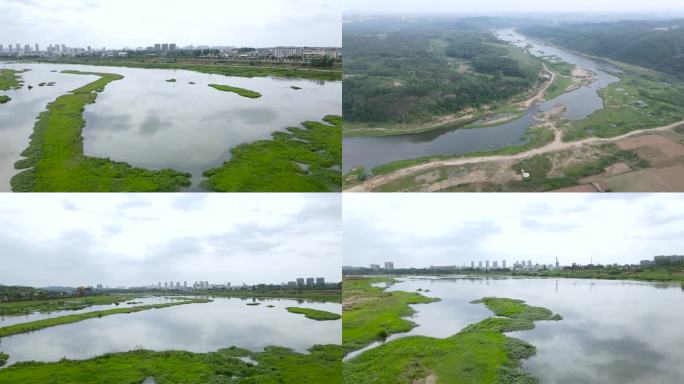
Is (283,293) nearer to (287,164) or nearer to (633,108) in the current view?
(287,164)

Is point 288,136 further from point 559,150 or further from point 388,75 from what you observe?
point 559,150

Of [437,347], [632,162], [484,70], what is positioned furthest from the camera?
[484,70]

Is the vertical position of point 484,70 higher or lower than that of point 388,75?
higher

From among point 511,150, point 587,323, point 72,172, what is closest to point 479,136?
point 511,150

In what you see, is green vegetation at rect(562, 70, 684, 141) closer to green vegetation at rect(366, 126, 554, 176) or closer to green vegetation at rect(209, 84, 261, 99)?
green vegetation at rect(366, 126, 554, 176)

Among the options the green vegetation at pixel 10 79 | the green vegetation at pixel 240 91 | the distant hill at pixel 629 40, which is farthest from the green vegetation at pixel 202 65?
the distant hill at pixel 629 40

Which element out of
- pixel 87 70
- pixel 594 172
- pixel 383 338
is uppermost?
pixel 87 70

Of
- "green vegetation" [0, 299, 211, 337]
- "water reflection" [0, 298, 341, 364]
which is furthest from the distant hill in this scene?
"green vegetation" [0, 299, 211, 337]

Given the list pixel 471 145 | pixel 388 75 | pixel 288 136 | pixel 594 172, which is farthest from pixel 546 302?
pixel 288 136
